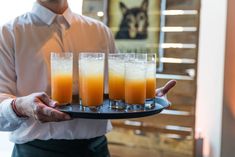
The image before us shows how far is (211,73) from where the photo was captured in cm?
261

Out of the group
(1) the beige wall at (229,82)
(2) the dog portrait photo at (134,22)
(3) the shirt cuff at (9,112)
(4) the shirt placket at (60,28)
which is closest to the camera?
(3) the shirt cuff at (9,112)

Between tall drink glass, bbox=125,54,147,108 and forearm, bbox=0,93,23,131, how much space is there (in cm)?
39

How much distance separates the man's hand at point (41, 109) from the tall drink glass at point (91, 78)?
0.44 ft

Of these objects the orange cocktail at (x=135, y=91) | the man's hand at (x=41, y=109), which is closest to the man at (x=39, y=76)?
the man's hand at (x=41, y=109)

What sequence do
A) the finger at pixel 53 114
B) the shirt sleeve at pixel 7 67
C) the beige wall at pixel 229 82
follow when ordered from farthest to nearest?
1. the beige wall at pixel 229 82
2. the shirt sleeve at pixel 7 67
3. the finger at pixel 53 114

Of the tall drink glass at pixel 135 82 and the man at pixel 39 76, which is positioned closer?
the tall drink glass at pixel 135 82

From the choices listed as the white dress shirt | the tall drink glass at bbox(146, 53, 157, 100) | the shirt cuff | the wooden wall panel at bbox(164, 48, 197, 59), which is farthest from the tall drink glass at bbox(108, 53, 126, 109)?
the wooden wall panel at bbox(164, 48, 197, 59)

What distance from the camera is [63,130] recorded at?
52.7 inches

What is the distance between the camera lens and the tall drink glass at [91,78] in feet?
3.89

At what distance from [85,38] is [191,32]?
52.3 inches

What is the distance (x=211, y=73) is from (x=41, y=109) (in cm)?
181

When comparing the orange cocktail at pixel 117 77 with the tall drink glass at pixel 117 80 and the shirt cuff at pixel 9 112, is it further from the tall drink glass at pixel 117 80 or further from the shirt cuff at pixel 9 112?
the shirt cuff at pixel 9 112

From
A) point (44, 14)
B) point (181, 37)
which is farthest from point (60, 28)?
point (181, 37)

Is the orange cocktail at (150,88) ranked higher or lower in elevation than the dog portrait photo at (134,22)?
lower
